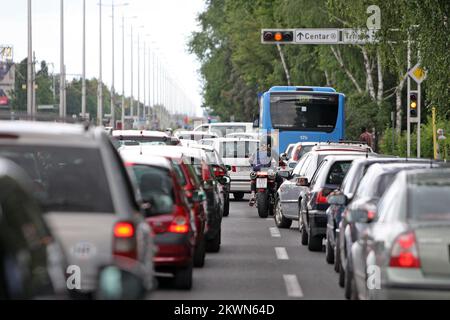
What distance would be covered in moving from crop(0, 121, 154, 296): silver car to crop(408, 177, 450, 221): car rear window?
2801 mm

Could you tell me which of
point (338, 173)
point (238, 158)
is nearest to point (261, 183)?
point (338, 173)

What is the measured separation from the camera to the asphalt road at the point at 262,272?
14.7m

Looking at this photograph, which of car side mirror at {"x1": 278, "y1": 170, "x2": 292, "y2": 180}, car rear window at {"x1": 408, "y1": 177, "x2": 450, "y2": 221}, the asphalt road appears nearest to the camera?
car rear window at {"x1": 408, "y1": 177, "x2": 450, "y2": 221}

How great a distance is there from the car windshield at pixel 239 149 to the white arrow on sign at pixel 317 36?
12101mm

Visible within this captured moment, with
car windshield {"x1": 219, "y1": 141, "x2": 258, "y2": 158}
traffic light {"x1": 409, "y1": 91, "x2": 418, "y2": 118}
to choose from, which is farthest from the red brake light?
traffic light {"x1": 409, "y1": 91, "x2": 418, "y2": 118}

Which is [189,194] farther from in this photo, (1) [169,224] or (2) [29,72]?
(2) [29,72]

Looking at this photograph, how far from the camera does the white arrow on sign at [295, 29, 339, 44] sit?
50.7 metres

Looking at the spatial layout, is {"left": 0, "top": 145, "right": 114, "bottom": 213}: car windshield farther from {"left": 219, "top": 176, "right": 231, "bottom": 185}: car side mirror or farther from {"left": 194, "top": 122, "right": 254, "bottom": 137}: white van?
{"left": 194, "top": 122, "right": 254, "bottom": 137}: white van

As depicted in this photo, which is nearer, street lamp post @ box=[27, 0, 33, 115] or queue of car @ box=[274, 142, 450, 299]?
queue of car @ box=[274, 142, 450, 299]

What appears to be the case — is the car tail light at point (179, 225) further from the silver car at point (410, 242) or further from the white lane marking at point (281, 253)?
the white lane marking at point (281, 253)

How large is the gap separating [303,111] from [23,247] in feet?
135

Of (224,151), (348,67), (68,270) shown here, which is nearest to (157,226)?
(68,270)

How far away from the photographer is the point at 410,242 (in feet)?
35.5

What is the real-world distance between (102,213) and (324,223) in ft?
39.0
